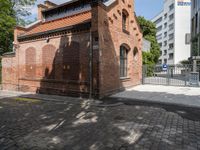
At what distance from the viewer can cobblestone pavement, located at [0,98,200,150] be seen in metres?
4.69

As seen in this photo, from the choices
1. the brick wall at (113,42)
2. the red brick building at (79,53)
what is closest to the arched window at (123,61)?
the red brick building at (79,53)

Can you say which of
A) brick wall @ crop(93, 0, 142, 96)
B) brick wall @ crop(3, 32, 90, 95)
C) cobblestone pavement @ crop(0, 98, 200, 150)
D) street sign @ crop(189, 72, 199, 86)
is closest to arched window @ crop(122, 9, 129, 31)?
brick wall @ crop(93, 0, 142, 96)

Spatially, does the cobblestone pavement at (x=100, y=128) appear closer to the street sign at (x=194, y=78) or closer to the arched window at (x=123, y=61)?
the arched window at (x=123, y=61)

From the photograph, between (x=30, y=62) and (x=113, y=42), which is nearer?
(x=113, y=42)

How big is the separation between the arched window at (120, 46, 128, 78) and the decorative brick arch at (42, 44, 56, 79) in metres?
4.93

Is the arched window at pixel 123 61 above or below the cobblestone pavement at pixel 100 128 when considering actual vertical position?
above

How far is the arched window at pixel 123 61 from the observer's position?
13969mm

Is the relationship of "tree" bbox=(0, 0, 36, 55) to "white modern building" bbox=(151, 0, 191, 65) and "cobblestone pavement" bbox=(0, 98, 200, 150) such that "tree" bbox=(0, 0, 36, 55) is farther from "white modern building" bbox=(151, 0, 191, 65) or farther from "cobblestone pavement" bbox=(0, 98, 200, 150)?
"white modern building" bbox=(151, 0, 191, 65)

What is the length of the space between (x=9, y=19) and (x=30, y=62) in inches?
459

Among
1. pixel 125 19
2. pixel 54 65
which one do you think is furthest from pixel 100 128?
pixel 125 19

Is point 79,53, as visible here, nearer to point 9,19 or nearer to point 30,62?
point 30,62

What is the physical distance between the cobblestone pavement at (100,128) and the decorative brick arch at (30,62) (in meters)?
5.57

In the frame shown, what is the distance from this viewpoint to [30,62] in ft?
45.9

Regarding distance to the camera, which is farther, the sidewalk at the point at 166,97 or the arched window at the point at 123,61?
the arched window at the point at 123,61
